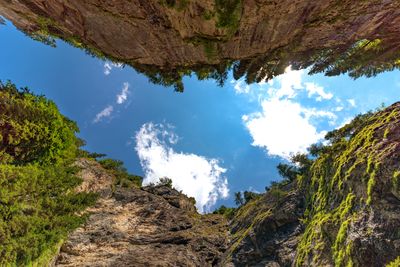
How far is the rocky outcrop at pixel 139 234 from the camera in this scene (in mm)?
21172

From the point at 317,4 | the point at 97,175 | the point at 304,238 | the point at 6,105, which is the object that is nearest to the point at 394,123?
the point at 304,238

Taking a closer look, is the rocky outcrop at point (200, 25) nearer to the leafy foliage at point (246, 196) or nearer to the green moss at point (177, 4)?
the green moss at point (177, 4)

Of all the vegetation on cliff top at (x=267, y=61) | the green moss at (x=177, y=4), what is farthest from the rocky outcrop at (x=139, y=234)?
the green moss at (x=177, y=4)

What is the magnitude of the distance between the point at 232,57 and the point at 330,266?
36.4 ft

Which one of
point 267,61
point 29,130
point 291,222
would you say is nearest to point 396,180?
point 267,61

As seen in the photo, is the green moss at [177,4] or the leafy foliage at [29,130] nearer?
the green moss at [177,4]

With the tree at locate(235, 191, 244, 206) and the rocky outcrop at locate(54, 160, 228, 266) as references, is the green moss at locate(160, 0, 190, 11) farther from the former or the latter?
the tree at locate(235, 191, 244, 206)

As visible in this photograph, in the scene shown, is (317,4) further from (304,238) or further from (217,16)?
(304,238)

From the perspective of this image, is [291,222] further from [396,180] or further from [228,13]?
[228,13]

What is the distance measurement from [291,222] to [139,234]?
529 inches

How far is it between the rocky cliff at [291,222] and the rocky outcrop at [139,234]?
0.08 m

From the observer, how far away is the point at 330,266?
45.0 feet

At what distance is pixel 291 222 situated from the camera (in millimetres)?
21297

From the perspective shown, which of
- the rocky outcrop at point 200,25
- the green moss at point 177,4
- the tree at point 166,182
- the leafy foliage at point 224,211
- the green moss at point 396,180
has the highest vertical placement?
the tree at point 166,182
